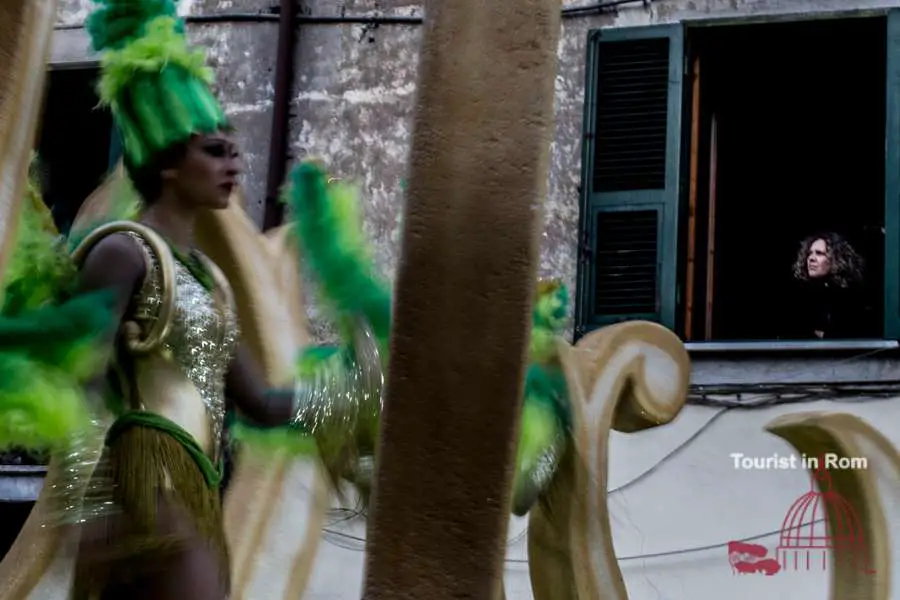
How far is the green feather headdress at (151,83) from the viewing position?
134 inches

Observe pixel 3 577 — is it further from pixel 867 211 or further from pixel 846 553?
pixel 867 211

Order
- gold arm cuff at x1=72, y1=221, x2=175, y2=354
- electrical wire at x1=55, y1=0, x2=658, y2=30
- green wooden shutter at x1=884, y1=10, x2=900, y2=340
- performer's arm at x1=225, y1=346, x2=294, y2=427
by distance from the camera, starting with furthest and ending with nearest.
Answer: electrical wire at x1=55, y1=0, x2=658, y2=30 < green wooden shutter at x1=884, y1=10, x2=900, y2=340 < performer's arm at x1=225, y1=346, x2=294, y2=427 < gold arm cuff at x1=72, y1=221, x2=175, y2=354

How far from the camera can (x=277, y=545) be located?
186 inches

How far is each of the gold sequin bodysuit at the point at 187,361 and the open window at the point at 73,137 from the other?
21.4 feet

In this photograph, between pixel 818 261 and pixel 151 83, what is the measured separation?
5.99m

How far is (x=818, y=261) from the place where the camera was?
9000 millimetres

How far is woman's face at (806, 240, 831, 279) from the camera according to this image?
29.4ft

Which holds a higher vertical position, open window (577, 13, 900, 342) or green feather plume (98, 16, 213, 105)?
open window (577, 13, 900, 342)

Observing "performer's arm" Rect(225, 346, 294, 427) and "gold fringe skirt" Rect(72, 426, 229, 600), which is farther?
"performer's arm" Rect(225, 346, 294, 427)

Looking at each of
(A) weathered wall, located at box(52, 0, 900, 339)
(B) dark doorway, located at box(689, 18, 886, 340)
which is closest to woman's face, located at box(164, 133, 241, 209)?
(A) weathered wall, located at box(52, 0, 900, 339)

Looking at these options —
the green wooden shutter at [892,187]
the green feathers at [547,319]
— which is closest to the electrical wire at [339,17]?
the green wooden shutter at [892,187]

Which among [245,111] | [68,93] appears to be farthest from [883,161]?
[68,93]

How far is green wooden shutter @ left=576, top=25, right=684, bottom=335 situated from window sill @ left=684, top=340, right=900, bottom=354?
0.64 ft

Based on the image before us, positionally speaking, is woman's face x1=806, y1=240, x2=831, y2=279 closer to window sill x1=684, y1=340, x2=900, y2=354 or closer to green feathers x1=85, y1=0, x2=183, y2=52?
window sill x1=684, y1=340, x2=900, y2=354
